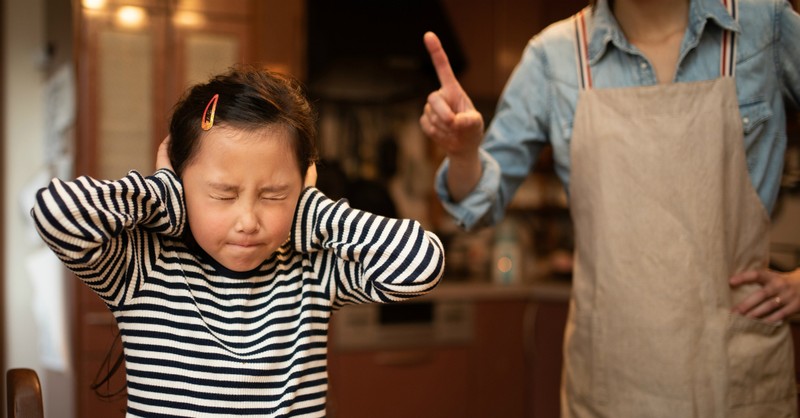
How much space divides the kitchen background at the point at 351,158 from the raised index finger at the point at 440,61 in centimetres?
126

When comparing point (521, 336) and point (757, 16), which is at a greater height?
point (757, 16)

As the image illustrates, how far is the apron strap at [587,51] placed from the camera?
41.4 inches

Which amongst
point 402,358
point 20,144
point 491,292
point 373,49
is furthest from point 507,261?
point 20,144

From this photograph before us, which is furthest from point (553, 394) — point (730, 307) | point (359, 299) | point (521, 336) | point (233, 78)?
point (233, 78)

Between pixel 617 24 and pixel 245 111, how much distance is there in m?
0.57

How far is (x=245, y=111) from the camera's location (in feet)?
2.85

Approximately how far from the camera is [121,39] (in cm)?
262

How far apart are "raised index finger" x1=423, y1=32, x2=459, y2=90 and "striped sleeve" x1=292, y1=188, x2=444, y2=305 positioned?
217mm

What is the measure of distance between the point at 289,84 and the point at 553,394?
188 cm

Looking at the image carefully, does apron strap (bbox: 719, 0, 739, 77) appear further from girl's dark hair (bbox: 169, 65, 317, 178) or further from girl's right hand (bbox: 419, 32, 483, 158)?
girl's dark hair (bbox: 169, 65, 317, 178)

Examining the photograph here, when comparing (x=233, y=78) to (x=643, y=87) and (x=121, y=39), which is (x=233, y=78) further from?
(x=121, y=39)

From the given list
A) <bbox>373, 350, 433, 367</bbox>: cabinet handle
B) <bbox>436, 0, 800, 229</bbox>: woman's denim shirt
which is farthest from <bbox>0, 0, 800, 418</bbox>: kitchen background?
<bbox>436, 0, 800, 229</bbox>: woman's denim shirt

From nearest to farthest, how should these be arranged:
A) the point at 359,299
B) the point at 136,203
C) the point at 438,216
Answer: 1. the point at 136,203
2. the point at 359,299
3. the point at 438,216

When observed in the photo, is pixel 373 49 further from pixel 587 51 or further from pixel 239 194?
pixel 239 194
